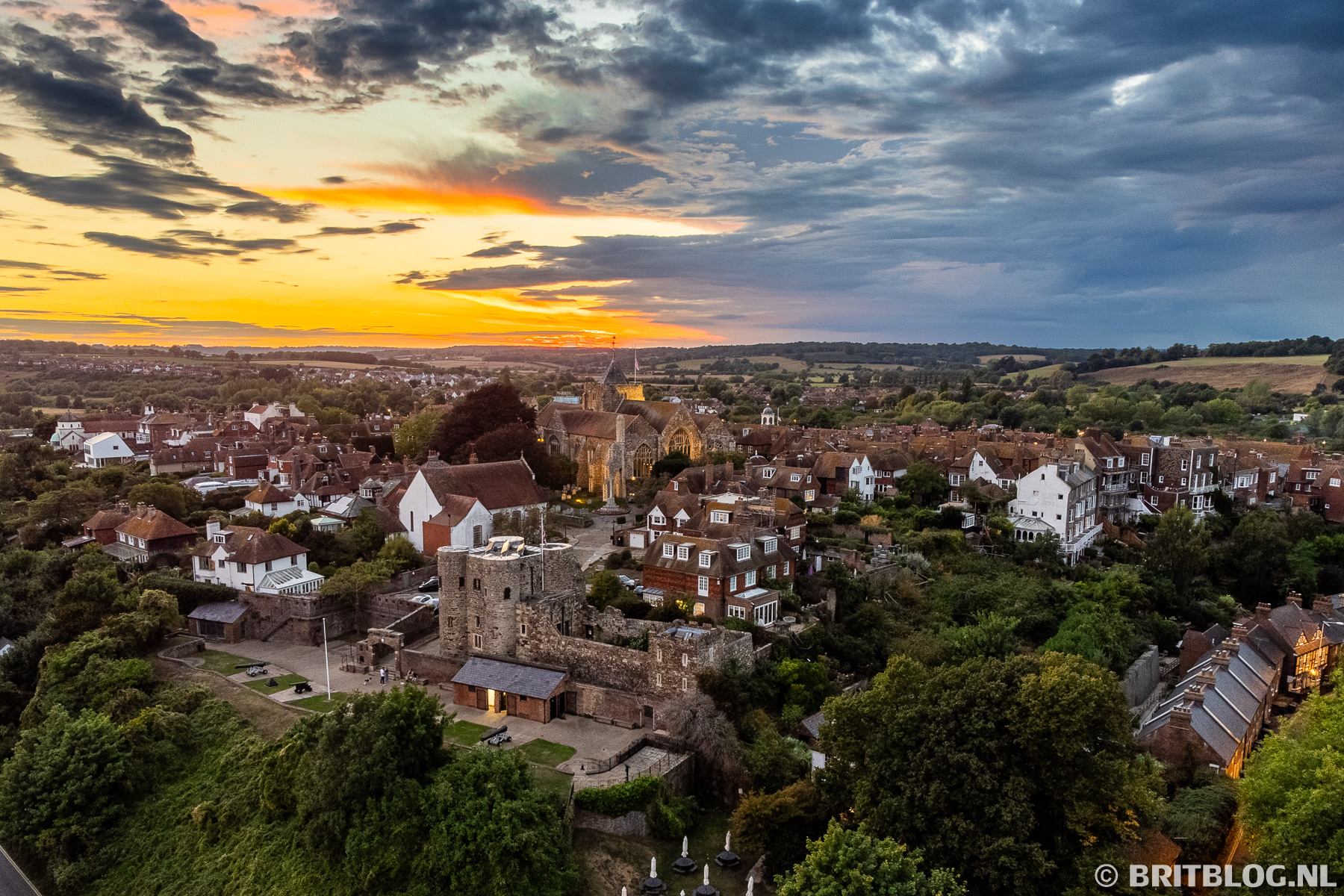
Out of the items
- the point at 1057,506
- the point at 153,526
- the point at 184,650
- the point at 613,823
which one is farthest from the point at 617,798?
the point at 1057,506

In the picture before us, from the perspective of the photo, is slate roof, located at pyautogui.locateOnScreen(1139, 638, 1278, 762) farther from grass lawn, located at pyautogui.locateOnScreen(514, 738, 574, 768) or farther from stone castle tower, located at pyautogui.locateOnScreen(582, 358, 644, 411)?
stone castle tower, located at pyautogui.locateOnScreen(582, 358, 644, 411)

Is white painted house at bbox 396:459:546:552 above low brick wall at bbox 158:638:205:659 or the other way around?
above

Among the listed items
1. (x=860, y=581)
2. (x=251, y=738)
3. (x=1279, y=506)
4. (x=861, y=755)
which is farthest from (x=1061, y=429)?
(x=251, y=738)

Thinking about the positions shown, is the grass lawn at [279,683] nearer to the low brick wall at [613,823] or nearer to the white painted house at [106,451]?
the low brick wall at [613,823]

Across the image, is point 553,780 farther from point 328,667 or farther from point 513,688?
point 328,667

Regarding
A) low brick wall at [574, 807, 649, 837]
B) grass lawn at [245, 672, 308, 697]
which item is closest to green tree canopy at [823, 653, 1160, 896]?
low brick wall at [574, 807, 649, 837]

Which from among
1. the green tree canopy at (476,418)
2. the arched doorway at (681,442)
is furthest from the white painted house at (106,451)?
the arched doorway at (681,442)
